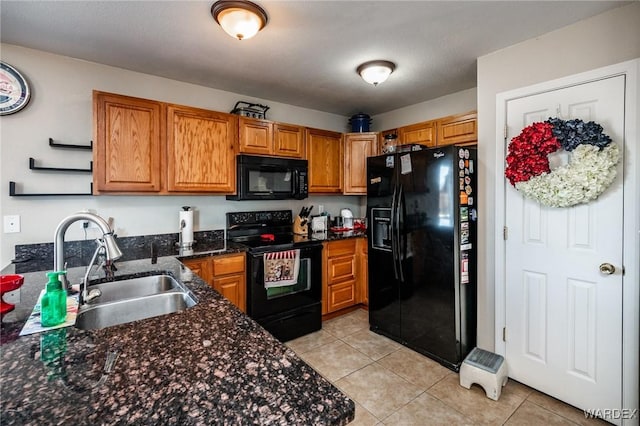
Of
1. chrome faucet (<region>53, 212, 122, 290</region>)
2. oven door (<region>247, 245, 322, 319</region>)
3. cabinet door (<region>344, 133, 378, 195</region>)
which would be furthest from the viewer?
cabinet door (<region>344, 133, 378, 195</region>)

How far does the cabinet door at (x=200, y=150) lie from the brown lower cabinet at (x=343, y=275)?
1.30 m

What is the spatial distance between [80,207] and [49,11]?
4.65 feet

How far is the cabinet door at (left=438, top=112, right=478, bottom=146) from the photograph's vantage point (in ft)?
9.26

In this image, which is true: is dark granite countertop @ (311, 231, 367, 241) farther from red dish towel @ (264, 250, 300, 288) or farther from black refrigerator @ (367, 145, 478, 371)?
black refrigerator @ (367, 145, 478, 371)

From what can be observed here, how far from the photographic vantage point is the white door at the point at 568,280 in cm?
184

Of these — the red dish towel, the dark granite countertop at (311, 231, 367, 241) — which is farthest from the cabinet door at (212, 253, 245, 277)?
the dark granite countertop at (311, 231, 367, 241)

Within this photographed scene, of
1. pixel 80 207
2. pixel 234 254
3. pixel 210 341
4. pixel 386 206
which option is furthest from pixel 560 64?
pixel 80 207

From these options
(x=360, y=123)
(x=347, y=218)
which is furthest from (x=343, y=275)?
(x=360, y=123)

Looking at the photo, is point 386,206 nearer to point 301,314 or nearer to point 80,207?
point 301,314

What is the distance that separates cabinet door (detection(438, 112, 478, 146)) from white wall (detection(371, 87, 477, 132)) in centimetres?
40

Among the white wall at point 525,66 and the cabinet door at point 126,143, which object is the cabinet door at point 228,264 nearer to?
the cabinet door at point 126,143

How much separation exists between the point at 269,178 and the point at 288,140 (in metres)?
0.50

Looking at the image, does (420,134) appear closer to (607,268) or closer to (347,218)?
(347,218)

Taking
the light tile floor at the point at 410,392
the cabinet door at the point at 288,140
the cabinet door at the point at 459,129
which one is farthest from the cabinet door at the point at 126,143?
the cabinet door at the point at 459,129
